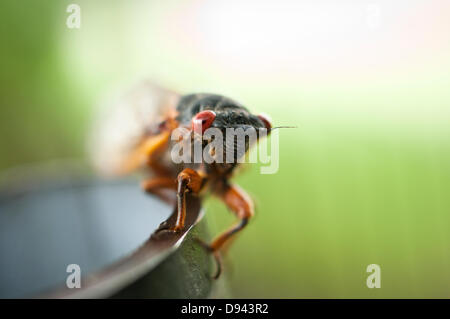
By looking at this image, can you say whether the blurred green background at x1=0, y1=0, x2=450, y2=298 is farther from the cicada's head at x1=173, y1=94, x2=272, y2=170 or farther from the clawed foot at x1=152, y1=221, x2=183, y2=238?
the clawed foot at x1=152, y1=221, x2=183, y2=238

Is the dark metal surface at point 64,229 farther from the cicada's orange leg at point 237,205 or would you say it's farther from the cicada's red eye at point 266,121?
the cicada's red eye at point 266,121

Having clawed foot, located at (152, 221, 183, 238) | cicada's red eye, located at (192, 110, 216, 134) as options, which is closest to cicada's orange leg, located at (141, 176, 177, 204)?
cicada's red eye, located at (192, 110, 216, 134)

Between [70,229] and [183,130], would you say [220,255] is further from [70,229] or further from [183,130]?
[70,229]

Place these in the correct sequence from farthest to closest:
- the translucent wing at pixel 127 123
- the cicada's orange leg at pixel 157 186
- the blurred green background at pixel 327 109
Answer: the blurred green background at pixel 327 109, the translucent wing at pixel 127 123, the cicada's orange leg at pixel 157 186

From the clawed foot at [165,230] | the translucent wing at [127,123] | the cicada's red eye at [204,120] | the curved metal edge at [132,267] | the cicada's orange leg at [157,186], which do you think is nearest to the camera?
the curved metal edge at [132,267]

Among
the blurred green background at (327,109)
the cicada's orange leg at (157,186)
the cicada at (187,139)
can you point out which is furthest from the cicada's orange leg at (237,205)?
the blurred green background at (327,109)

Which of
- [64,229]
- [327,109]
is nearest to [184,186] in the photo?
[64,229]

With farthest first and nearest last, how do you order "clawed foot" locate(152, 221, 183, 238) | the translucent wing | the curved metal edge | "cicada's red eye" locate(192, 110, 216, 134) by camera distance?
the translucent wing
"cicada's red eye" locate(192, 110, 216, 134)
"clawed foot" locate(152, 221, 183, 238)
the curved metal edge
